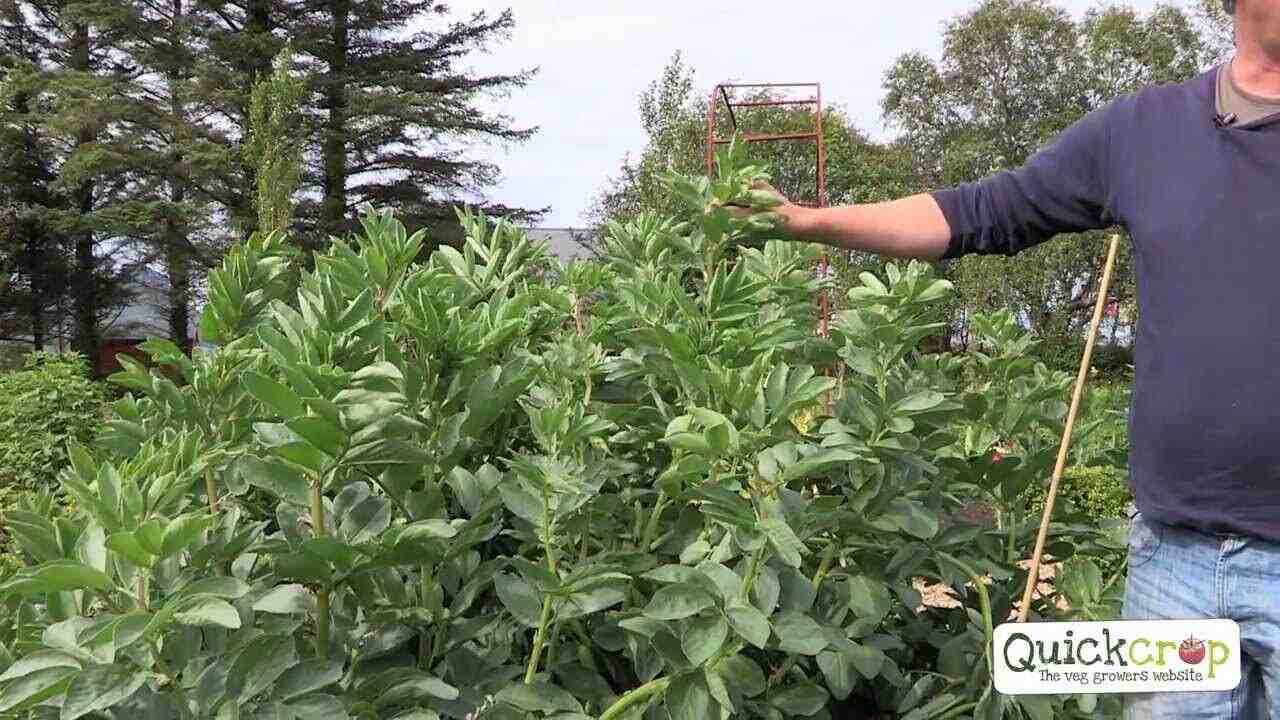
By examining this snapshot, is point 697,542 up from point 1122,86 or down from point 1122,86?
down

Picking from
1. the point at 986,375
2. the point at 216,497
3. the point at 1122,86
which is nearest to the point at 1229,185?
the point at 986,375

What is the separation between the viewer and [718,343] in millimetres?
1562

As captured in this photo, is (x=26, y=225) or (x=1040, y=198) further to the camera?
(x=26, y=225)

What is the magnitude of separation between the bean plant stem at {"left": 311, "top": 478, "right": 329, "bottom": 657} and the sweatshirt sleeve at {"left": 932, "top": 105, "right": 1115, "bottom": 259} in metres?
1.14

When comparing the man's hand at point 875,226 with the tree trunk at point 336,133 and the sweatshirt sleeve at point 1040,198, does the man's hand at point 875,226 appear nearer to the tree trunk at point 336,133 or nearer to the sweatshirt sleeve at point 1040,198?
the sweatshirt sleeve at point 1040,198

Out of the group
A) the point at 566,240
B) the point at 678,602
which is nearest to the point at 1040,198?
the point at 678,602

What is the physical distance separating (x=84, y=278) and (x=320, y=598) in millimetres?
26770

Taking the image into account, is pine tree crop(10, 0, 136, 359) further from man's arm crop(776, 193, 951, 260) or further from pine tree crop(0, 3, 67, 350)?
man's arm crop(776, 193, 951, 260)

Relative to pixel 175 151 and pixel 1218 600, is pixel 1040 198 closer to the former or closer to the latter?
pixel 1218 600

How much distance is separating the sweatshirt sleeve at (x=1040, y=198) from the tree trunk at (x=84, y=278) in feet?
86.5

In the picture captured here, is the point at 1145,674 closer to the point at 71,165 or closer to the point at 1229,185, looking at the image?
the point at 1229,185

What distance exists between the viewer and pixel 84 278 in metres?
24.6

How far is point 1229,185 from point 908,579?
77cm

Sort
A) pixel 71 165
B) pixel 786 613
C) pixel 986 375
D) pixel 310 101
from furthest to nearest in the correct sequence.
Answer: pixel 310 101
pixel 71 165
pixel 986 375
pixel 786 613
